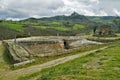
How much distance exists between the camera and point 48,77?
18.1 meters

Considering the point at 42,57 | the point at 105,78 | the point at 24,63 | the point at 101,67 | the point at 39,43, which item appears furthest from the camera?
the point at 39,43

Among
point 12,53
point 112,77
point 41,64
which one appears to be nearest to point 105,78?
point 112,77

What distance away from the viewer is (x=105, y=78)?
16.5 m

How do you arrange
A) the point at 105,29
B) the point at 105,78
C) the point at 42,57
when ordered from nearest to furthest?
the point at 105,78 < the point at 42,57 < the point at 105,29

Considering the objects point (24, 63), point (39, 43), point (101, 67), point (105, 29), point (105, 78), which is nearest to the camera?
point (105, 78)

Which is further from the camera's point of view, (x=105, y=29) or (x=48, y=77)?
(x=105, y=29)

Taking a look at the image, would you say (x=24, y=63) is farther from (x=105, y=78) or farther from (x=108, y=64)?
(x=105, y=78)

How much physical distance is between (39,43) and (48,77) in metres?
30.3

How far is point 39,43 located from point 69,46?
549cm

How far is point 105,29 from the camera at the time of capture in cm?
Answer: 7212

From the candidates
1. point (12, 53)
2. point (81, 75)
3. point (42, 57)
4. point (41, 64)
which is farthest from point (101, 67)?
point (12, 53)

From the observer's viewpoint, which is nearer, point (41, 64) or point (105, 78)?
point (105, 78)

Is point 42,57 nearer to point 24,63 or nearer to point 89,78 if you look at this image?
point 24,63

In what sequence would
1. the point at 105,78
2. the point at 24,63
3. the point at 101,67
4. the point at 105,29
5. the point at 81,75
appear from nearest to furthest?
the point at 105,78 → the point at 81,75 → the point at 101,67 → the point at 24,63 → the point at 105,29
